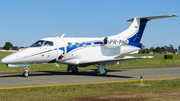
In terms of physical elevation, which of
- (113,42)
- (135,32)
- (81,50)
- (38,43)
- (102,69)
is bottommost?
(102,69)

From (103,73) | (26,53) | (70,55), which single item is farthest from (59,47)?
(103,73)

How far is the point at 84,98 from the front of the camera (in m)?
9.78

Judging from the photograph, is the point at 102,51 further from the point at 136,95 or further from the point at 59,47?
the point at 136,95

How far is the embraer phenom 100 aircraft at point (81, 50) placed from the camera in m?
19.4

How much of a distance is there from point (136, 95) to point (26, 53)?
11763 mm

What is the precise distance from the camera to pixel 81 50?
22.5 m

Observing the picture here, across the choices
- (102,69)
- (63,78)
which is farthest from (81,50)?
(63,78)

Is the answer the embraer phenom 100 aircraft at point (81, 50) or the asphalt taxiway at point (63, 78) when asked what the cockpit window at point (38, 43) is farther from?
the asphalt taxiway at point (63, 78)

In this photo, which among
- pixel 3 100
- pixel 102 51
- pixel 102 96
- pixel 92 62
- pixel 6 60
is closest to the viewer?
pixel 3 100

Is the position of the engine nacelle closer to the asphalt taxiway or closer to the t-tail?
the t-tail

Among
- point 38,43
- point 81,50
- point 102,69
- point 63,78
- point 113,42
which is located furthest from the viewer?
point 113,42

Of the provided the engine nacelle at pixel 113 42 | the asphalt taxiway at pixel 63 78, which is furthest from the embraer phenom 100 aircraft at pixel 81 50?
the asphalt taxiway at pixel 63 78

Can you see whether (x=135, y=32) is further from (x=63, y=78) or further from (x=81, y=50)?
(x=63, y=78)

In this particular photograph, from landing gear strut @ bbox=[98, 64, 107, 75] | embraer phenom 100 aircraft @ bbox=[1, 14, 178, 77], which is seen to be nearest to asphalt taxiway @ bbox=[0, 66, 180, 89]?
landing gear strut @ bbox=[98, 64, 107, 75]
